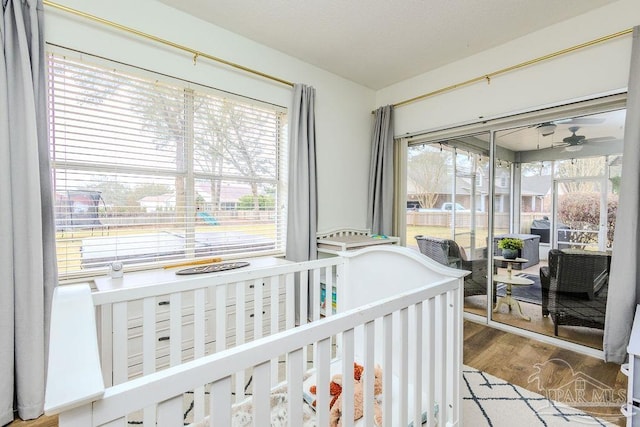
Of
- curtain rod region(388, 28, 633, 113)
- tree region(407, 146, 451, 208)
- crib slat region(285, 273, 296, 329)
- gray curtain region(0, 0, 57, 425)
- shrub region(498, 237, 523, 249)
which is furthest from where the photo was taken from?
tree region(407, 146, 451, 208)

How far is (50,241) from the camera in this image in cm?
170

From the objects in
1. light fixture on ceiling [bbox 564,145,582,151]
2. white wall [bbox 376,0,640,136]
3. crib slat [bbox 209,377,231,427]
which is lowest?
crib slat [bbox 209,377,231,427]

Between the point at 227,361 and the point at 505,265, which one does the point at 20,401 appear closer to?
the point at 227,361

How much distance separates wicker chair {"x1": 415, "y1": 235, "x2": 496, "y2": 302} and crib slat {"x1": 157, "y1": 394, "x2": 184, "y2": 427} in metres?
2.80

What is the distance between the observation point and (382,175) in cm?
336

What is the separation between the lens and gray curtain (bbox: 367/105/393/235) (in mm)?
3336

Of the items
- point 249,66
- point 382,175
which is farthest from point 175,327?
point 382,175

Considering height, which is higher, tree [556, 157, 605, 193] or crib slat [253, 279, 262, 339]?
tree [556, 157, 605, 193]

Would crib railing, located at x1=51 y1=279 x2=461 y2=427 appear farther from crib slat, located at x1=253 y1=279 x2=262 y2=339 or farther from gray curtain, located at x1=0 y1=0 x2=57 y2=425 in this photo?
gray curtain, located at x1=0 y1=0 x2=57 y2=425

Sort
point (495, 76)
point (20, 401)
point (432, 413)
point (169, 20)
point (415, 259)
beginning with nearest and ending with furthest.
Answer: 1. point (432, 413)
2. point (415, 259)
3. point (20, 401)
4. point (169, 20)
5. point (495, 76)

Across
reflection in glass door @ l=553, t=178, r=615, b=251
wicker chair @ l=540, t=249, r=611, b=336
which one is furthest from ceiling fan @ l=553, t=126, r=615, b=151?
wicker chair @ l=540, t=249, r=611, b=336

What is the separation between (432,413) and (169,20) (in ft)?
9.03

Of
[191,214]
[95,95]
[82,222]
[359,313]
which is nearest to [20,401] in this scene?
[82,222]

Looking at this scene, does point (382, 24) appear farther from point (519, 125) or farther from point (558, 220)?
point (558, 220)
